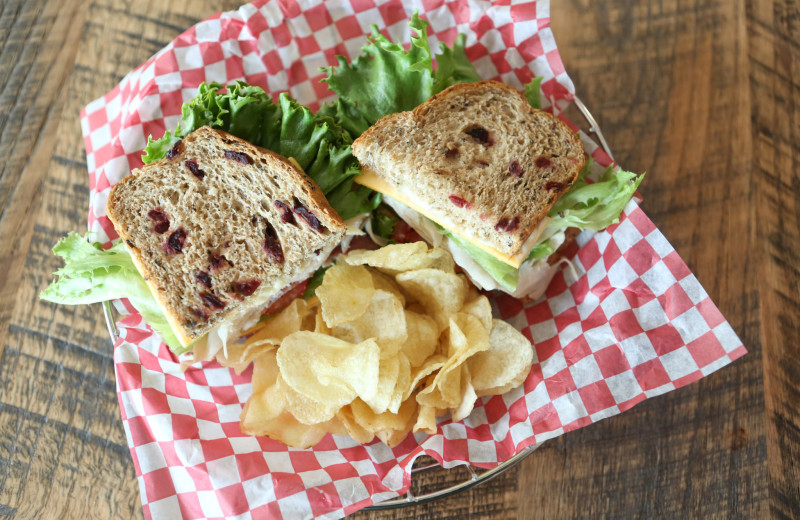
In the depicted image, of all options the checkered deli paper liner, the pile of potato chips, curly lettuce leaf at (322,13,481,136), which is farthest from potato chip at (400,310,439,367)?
curly lettuce leaf at (322,13,481,136)

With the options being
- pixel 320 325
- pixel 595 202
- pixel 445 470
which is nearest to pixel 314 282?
pixel 320 325

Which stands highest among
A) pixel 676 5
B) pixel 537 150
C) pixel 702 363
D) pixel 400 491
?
pixel 676 5

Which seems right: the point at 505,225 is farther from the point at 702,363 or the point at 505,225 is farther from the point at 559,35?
the point at 559,35

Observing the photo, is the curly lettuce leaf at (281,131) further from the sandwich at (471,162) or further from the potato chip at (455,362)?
the potato chip at (455,362)

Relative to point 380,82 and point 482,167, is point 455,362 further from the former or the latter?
point 380,82

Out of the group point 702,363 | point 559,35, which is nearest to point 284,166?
point 559,35

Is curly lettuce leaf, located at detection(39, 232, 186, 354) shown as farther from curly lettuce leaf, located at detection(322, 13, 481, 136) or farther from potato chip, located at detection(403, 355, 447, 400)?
curly lettuce leaf, located at detection(322, 13, 481, 136)
